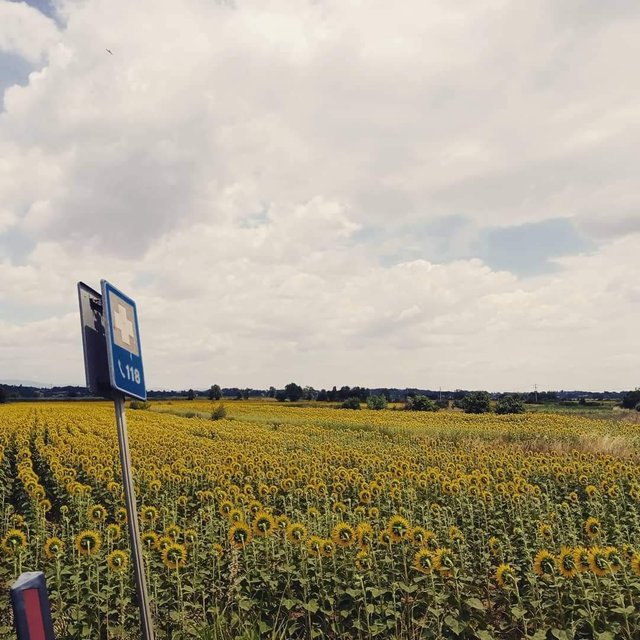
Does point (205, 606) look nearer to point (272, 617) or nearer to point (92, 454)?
point (272, 617)

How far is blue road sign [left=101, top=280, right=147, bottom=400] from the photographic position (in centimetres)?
344

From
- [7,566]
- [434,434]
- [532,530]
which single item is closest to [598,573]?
[532,530]

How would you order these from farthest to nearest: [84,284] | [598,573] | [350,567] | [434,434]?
1. [434,434]
2. [350,567]
3. [598,573]
4. [84,284]

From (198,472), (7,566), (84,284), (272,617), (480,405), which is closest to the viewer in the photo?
(84,284)

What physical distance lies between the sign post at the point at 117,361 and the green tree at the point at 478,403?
5263 centimetres

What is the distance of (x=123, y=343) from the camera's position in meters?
3.66

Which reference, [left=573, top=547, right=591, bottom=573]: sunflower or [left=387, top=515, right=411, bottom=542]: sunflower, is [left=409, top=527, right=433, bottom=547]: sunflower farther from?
[left=573, top=547, right=591, bottom=573]: sunflower

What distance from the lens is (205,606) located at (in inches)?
251

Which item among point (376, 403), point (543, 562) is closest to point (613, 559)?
point (543, 562)

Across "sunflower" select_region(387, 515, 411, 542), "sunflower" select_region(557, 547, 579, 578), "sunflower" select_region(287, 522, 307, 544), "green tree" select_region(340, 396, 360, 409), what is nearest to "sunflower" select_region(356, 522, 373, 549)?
"sunflower" select_region(387, 515, 411, 542)

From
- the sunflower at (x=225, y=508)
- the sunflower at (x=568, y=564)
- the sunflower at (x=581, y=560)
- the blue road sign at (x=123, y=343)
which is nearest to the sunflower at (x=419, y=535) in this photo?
the sunflower at (x=568, y=564)

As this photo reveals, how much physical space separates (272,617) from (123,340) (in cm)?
393

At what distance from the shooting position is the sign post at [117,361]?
11.2 ft

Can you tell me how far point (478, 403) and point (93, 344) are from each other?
53.2 metres
